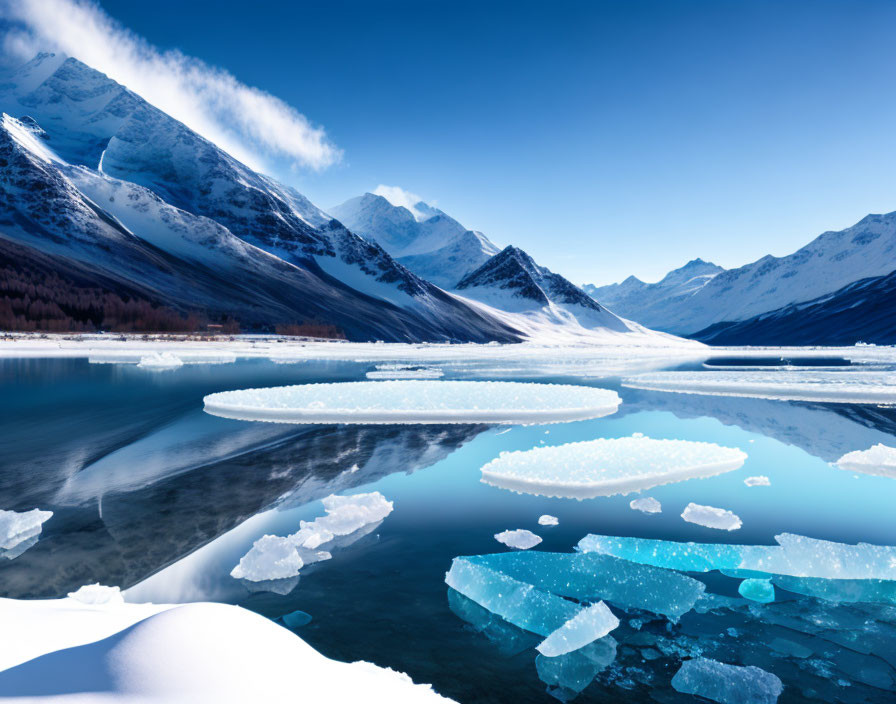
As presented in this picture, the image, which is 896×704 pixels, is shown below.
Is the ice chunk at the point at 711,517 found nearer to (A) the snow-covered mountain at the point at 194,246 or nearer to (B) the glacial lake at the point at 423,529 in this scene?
(B) the glacial lake at the point at 423,529

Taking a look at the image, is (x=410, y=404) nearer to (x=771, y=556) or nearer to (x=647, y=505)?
(x=647, y=505)

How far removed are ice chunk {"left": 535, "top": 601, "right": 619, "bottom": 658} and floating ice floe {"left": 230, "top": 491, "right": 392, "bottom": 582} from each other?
2685 millimetres

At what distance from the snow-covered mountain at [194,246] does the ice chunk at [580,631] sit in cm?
11564

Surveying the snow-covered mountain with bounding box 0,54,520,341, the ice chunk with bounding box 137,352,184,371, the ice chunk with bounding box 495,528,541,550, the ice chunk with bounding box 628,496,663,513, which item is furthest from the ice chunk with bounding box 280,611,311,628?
the snow-covered mountain with bounding box 0,54,520,341

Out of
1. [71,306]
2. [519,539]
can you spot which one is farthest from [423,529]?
[71,306]

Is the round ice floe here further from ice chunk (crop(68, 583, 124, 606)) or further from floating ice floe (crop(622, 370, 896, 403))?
ice chunk (crop(68, 583, 124, 606))

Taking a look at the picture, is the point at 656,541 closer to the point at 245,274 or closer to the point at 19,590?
the point at 19,590

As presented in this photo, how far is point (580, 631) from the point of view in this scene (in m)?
4.11

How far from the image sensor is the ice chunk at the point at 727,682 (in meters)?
3.58

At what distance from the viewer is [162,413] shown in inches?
596

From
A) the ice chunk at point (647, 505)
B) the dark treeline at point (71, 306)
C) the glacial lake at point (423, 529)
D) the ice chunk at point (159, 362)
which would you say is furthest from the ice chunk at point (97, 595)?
the dark treeline at point (71, 306)

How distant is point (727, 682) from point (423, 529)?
3.74 meters

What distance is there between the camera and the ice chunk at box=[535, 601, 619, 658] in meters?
4.01

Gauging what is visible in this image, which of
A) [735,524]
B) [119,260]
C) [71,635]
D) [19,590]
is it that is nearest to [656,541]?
[735,524]
